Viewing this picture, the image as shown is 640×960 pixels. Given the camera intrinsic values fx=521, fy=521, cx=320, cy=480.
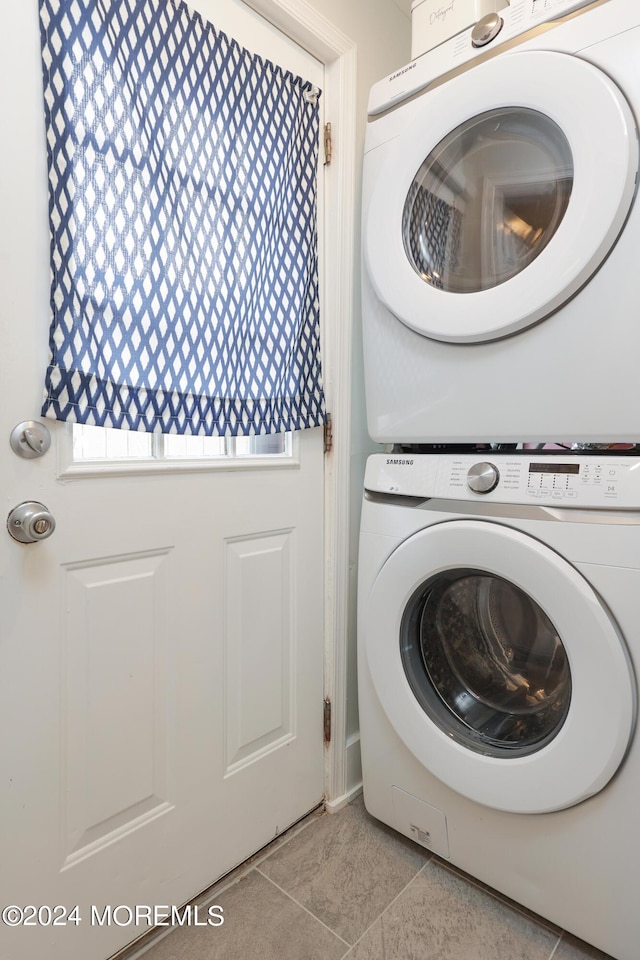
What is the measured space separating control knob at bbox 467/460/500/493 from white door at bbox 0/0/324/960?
440mm

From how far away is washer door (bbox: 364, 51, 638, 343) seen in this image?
86 cm

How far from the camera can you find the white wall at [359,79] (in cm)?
133

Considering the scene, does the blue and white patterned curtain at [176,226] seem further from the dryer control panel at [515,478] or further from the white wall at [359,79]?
the dryer control panel at [515,478]

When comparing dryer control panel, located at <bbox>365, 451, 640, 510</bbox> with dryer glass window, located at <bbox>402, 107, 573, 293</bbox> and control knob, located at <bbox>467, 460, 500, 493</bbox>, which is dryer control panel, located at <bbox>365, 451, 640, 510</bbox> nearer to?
control knob, located at <bbox>467, 460, 500, 493</bbox>

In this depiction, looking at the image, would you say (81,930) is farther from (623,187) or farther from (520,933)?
(623,187)

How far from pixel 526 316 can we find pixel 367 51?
96cm

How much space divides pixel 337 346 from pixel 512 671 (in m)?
0.86

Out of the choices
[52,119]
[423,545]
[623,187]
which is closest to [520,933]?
[423,545]

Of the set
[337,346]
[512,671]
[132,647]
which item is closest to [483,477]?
[512,671]

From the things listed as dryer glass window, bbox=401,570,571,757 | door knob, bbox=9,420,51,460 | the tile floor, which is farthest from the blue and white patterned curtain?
the tile floor

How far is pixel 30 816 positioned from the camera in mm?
874

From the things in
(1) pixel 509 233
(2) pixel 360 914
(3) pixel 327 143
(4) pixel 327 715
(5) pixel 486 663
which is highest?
(3) pixel 327 143

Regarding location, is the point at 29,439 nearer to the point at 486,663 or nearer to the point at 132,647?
the point at 132,647

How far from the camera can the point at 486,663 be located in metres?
1.13
